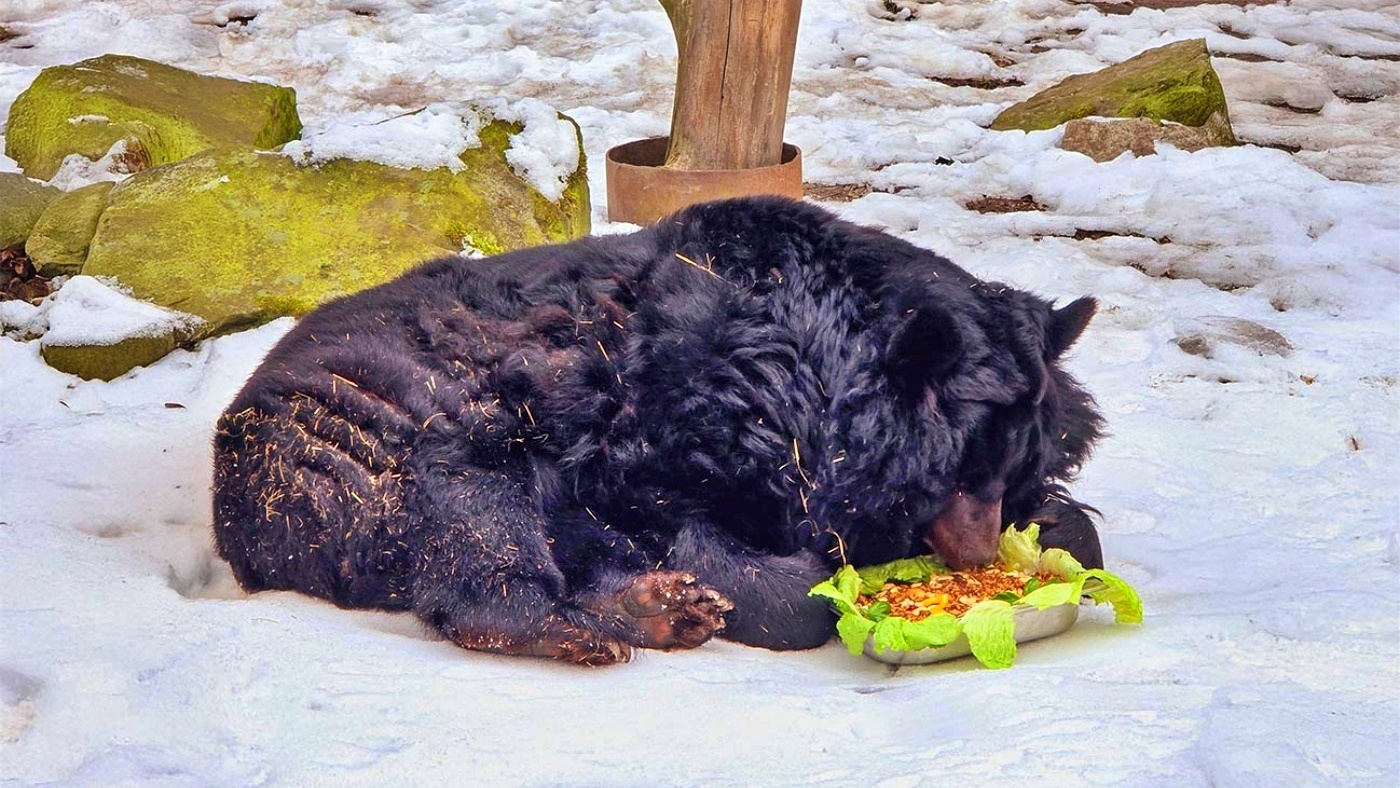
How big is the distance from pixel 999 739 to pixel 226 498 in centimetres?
209

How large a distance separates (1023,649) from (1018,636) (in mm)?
34

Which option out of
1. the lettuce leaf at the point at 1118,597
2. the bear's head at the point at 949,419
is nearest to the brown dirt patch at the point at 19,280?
the bear's head at the point at 949,419

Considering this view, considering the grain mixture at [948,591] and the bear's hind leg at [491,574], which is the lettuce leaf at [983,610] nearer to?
the grain mixture at [948,591]

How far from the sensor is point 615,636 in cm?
323

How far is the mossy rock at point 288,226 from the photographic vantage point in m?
5.47

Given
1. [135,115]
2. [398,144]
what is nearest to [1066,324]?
[398,144]

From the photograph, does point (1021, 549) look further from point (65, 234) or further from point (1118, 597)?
point (65, 234)

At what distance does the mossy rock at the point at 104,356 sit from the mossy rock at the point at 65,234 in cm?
75

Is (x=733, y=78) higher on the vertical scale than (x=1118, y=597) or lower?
higher

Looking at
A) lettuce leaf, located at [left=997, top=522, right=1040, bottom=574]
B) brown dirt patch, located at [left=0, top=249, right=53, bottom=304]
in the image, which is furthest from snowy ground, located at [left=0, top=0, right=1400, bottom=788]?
brown dirt patch, located at [left=0, top=249, right=53, bottom=304]

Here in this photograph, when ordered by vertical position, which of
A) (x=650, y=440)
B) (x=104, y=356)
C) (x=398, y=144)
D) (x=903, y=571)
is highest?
(x=650, y=440)

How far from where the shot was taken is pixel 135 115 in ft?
23.7

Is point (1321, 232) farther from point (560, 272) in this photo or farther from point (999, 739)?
point (999, 739)

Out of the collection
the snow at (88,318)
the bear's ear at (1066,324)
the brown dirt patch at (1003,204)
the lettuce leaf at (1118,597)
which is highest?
the bear's ear at (1066,324)
